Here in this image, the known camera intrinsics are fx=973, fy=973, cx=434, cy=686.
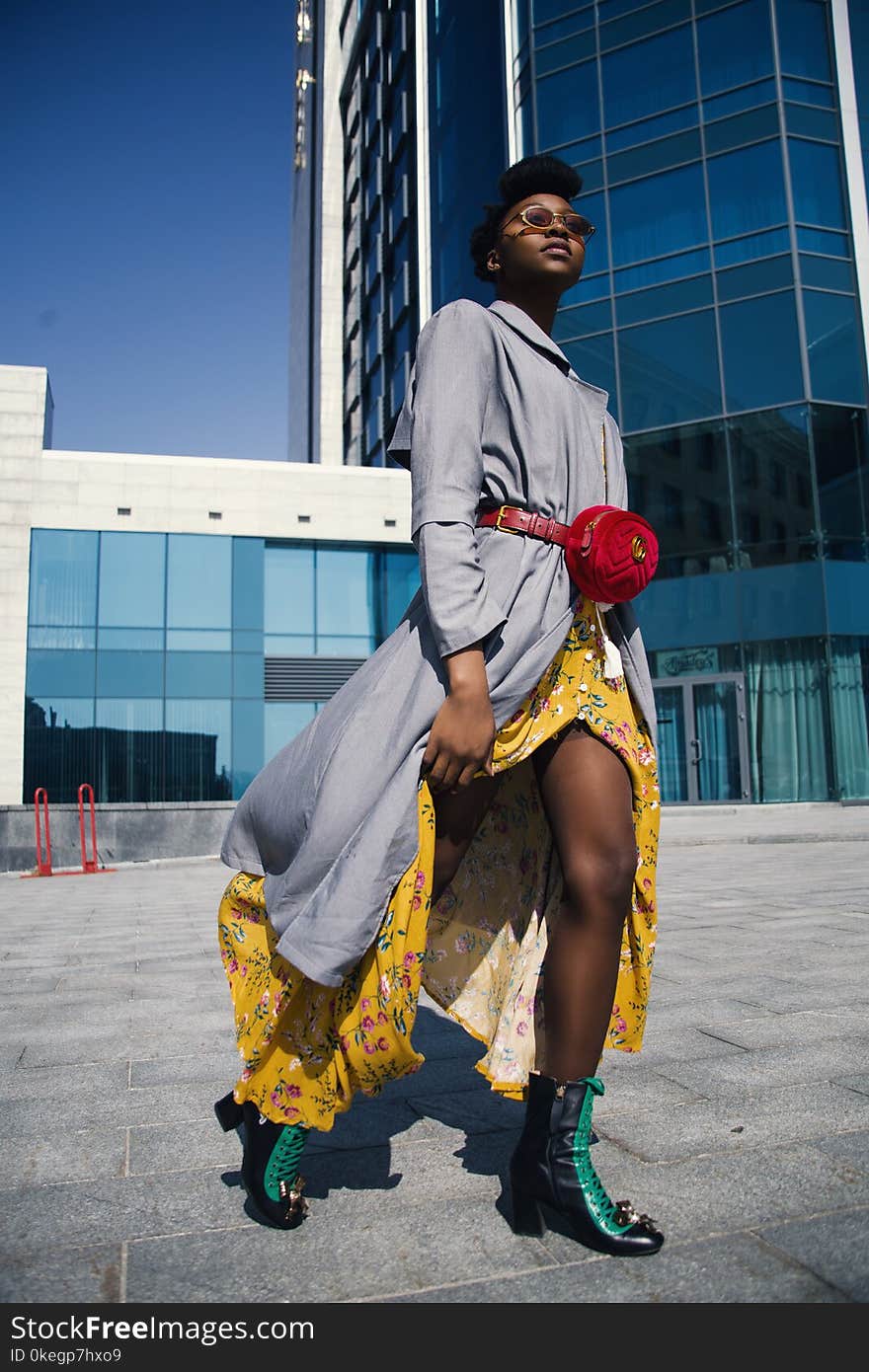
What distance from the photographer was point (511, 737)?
1737 mm

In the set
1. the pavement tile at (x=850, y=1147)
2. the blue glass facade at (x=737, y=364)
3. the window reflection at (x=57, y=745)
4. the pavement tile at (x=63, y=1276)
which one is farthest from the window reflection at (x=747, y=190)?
the pavement tile at (x=63, y=1276)

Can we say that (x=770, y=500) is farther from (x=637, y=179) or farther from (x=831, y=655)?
(x=637, y=179)

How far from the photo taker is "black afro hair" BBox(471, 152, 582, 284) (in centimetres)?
200

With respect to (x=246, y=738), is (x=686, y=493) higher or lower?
higher

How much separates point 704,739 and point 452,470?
18.3 metres

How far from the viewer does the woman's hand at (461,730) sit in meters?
1.62

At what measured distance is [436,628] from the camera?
1.66 m

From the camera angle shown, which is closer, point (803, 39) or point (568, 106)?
point (803, 39)

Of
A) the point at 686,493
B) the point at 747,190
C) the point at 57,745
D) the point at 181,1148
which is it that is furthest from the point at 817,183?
the point at 181,1148

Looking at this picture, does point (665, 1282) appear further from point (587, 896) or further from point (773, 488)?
point (773, 488)

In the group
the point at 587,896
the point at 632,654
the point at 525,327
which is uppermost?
the point at 525,327

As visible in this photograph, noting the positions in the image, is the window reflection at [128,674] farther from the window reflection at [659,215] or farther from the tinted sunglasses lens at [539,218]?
the tinted sunglasses lens at [539,218]

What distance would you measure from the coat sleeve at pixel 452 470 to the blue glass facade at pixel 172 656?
21682 mm

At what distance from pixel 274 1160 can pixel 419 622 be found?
0.95 metres
